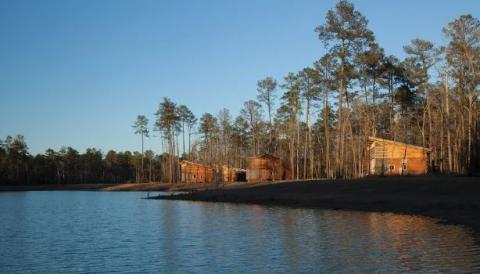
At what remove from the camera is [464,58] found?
6031cm

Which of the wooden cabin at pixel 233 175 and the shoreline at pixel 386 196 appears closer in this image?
the shoreline at pixel 386 196

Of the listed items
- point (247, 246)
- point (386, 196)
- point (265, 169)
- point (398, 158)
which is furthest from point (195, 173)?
point (247, 246)

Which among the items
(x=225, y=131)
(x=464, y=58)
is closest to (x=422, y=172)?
(x=464, y=58)

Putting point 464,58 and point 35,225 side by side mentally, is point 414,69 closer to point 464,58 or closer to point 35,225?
point 464,58

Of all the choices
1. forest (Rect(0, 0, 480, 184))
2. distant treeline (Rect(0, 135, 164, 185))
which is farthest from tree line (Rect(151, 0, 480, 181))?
distant treeline (Rect(0, 135, 164, 185))

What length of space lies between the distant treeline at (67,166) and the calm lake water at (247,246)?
95.4 metres

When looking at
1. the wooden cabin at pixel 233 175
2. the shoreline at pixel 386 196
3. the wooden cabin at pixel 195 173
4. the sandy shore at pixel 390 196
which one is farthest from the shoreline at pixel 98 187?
the sandy shore at pixel 390 196

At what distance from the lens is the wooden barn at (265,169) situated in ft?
285

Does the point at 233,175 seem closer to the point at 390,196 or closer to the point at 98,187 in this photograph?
the point at 98,187

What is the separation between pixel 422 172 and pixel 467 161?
264 inches

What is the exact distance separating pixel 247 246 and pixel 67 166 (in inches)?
5303

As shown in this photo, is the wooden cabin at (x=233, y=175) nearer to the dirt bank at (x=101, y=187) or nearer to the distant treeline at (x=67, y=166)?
the dirt bank at (x=101, y=187)

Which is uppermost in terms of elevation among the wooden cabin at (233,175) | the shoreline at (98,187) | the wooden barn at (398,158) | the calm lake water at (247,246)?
the wooden barn at (398,158)

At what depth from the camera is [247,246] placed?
2245 centimetres
